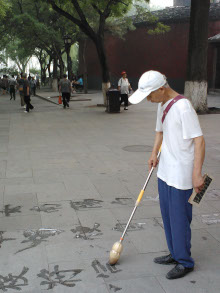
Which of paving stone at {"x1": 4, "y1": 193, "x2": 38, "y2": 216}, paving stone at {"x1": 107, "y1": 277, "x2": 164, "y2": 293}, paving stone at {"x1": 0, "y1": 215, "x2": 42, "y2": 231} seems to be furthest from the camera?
paving stone at {"x1": 4, "y1": 193, "x2": 38, "y2": 216}

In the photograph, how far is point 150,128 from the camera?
12.0 metres

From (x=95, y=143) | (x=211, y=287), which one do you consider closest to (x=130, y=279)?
(x=211, y=287)

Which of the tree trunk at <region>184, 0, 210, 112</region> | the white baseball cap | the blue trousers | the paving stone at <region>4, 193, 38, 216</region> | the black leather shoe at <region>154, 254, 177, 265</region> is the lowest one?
the black leather shoe at <region>154, 254, 177, 265</region>

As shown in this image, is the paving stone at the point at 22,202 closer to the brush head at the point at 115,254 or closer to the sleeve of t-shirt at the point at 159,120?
the brush head at the point at 115,254

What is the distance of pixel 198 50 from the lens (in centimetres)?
1420

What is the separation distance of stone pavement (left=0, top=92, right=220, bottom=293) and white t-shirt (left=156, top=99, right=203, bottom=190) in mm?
937

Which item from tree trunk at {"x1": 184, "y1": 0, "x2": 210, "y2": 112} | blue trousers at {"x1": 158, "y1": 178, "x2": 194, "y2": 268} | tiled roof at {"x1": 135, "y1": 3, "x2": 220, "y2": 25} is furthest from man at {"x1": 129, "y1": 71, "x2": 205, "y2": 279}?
tiled roof at {"x1": 135, "y1": 3, "x2": 220, "y2": 25}

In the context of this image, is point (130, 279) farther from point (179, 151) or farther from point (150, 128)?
point (150, 128)

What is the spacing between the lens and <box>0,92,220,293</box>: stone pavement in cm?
336

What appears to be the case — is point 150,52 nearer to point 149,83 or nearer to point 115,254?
point 149,83

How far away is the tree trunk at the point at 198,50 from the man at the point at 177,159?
38.1ft

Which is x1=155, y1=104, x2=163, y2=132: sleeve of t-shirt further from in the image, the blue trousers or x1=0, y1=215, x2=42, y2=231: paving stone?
x1=0, y1=215, x2=42, y2=231: paving stone

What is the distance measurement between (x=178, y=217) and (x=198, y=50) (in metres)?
12.0

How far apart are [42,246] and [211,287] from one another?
5.83 feet
